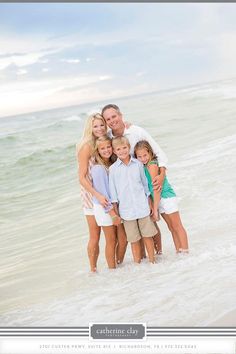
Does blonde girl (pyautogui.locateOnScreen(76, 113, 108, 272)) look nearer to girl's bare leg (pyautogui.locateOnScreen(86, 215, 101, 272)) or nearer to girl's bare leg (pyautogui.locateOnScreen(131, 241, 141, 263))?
girl's bare leg (pyautogui.locateOnScreen(86, 215, 101, 272))

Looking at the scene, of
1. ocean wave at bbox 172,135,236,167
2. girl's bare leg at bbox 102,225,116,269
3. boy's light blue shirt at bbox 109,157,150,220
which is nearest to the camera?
boy's light blue shirt at bbox 109,157,150,220

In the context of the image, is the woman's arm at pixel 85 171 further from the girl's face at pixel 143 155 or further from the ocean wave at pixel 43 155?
the ocean wave at pixel 43 155

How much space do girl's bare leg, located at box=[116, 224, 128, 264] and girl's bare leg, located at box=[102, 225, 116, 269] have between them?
26 millimetres

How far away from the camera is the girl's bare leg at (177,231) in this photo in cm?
290

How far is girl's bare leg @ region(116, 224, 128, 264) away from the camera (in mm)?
2844

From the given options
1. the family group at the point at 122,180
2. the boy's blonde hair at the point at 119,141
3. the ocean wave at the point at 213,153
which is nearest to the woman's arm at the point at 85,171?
the family group at the point at 122,180

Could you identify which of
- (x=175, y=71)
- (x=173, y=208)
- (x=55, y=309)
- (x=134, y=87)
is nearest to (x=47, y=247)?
(x=55, y=309)

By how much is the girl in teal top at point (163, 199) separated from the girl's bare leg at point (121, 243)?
0.18 m

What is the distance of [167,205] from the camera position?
2.85m

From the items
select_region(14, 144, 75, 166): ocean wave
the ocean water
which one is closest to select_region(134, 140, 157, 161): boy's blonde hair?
the ocean water

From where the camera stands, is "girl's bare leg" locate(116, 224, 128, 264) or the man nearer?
the man

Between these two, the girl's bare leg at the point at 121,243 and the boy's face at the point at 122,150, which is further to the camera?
the girl's bare leg at the point at 121,243

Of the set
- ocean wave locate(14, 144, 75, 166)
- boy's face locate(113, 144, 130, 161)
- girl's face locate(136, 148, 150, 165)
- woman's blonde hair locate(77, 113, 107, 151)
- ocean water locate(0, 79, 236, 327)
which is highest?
woman's blonde hair locate(77, 113, 107, 151)

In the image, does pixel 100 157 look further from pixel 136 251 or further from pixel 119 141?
pixel 136 251
